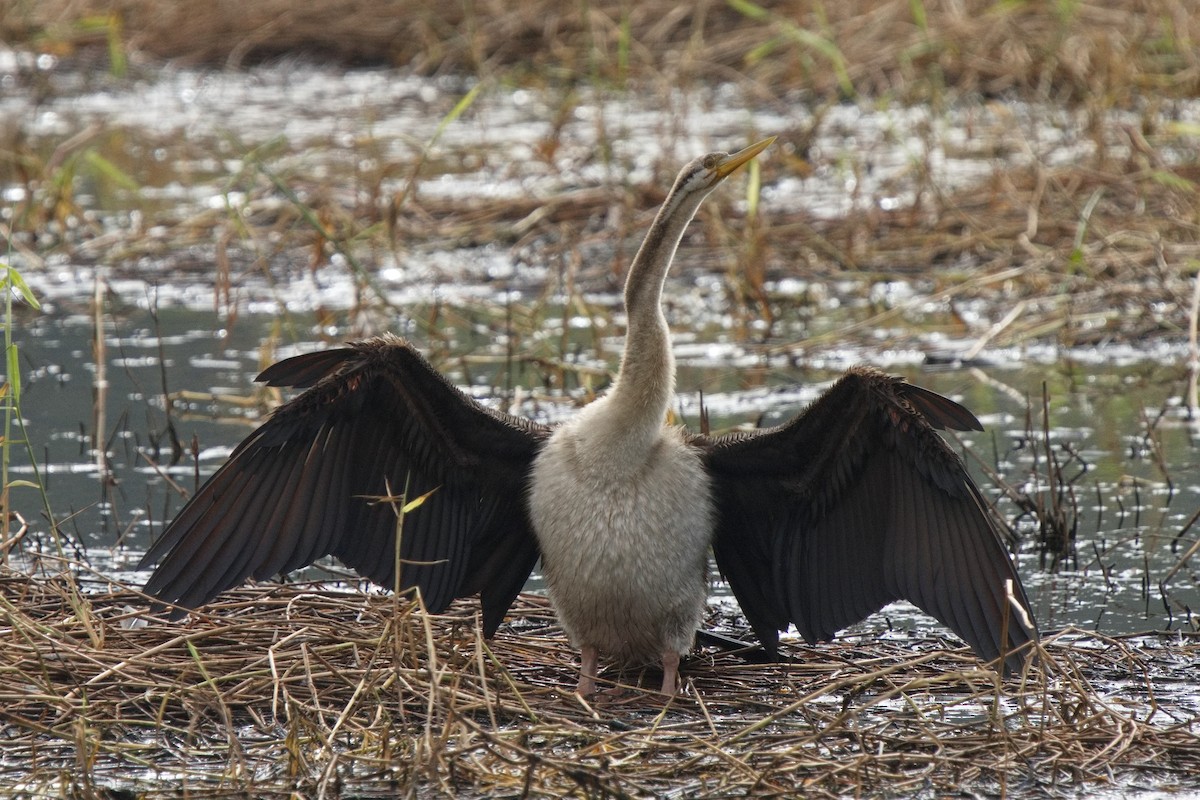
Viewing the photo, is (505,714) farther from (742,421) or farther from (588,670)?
(742,421)

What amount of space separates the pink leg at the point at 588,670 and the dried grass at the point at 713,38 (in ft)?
17.8

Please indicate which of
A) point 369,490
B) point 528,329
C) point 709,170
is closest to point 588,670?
point 369,490

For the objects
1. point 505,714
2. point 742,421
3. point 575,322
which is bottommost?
point 505,714

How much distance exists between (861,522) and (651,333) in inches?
27.0

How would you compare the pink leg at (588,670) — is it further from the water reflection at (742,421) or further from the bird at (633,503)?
the water reflection at (742,421)

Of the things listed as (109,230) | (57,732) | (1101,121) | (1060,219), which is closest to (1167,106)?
(1101,121)

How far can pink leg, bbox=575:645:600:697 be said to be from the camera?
163 inches

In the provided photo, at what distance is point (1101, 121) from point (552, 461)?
6873 millimetres

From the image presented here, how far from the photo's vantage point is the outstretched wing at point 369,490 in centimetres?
412

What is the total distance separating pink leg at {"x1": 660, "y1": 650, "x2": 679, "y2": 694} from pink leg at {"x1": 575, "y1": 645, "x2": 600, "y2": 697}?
168mm

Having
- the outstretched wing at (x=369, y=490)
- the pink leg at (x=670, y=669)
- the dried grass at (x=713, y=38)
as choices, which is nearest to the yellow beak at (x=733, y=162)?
the outstretched wing at (x=369, y=490)

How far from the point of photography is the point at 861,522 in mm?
4184

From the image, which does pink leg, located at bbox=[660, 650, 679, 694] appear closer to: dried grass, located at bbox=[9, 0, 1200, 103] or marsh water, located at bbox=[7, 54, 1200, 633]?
marsh water, located at bbox=[7, 54, 1200, 633]

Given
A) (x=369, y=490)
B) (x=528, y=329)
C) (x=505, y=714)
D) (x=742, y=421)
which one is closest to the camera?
(x=505, y=714)
